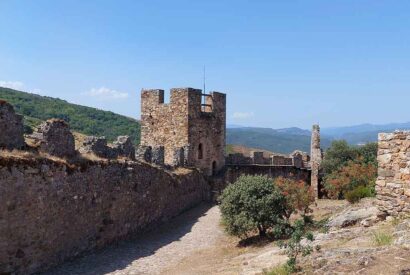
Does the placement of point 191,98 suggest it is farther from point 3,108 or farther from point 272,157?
point 3,108

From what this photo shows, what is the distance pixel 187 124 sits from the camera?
89.4 feet

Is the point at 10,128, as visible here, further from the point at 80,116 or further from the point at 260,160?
the point at 80,116

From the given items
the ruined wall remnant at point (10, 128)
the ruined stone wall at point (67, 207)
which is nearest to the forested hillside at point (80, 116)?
the ruined stone wall at point (67, 207)

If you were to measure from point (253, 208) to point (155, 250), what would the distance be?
11.5 ft

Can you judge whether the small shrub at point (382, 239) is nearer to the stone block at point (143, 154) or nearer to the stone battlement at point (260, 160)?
the stone block at point (143, 154)

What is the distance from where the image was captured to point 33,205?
11883mm

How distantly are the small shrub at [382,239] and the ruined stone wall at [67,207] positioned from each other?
8.06m

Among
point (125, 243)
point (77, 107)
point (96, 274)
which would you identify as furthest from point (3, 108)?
point (77, 107)

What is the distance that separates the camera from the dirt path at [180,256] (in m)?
12.1

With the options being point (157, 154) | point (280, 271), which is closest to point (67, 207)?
point (280, 271)

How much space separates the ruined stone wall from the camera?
11.2 m

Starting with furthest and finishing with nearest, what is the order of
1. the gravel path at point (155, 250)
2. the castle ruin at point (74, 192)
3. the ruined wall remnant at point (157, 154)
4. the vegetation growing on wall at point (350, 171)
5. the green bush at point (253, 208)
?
the vegetation growing on wall at point (350, 171), the ruined wall remnant at point (157, 154), the green bush at point (253, 208), the gravel path at point (155, 250), the castle ruin at point (74, 192)

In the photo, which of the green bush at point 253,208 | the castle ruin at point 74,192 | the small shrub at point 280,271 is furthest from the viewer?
the green bush at point 253,208

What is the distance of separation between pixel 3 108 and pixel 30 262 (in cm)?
389
